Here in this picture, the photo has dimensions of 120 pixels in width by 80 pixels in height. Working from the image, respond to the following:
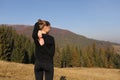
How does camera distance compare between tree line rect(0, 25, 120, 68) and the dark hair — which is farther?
tree line rect(0, 25, 120, 68)

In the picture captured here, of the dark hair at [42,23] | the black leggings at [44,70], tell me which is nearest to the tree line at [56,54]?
the black leggings at [44,70]

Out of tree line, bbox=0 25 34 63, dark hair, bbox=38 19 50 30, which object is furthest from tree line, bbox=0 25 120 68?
dark hair, bbox=38 19 50 30

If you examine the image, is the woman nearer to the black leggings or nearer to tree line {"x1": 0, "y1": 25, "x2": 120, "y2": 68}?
the black leggings

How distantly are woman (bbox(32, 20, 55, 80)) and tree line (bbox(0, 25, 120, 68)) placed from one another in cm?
7117

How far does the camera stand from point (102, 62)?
429 feet

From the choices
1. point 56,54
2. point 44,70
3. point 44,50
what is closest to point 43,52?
point 44,50

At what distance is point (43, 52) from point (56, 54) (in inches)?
4210

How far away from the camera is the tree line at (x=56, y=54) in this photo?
87.6m

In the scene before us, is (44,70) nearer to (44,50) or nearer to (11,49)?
(44,50)

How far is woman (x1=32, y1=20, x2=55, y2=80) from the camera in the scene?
26.3 feet

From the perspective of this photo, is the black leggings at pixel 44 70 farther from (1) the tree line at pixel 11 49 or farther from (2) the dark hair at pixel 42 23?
(1) the tree line at pixel 11 49

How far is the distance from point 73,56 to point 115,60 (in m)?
30.7

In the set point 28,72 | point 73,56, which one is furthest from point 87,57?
point 28,72

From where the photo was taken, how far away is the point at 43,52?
8102 millimetres
